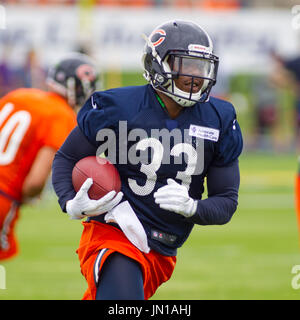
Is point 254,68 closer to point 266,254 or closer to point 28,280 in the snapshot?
point 266,254

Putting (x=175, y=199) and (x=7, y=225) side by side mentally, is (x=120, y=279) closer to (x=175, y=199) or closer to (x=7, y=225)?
(x=175, y=199)

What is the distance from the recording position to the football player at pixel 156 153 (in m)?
3.30

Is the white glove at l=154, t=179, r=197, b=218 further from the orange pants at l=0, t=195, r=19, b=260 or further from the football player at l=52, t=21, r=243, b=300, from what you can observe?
the orange pants at l=0, t=195, r=19, b=260

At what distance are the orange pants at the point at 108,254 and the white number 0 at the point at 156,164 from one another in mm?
222

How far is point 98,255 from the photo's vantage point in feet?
10.7

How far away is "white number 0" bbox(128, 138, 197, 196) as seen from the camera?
333cm

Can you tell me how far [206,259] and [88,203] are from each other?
12.4 ft

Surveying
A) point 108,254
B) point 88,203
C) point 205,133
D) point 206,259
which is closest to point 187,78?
point 205,133

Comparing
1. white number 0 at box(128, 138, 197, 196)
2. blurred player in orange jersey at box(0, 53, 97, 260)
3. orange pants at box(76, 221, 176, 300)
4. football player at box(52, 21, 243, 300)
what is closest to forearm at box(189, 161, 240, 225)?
football player at box(52, 21, 243, 300)

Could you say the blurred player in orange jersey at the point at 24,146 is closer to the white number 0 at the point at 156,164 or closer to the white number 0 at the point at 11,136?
the white number 0 at the point at 11,136

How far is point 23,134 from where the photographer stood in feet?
15.8

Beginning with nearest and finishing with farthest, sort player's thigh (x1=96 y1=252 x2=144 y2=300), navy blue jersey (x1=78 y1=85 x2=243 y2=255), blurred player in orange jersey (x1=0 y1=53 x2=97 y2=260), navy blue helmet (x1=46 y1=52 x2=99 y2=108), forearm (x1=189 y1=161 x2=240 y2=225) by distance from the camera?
player's thigh (x1=96 y1=252 x2=144 y2=300) → forearm (x1=189 y1=161 x2=240 y2=225) → navy blue jersey (x1=78 y1=85 x2=243 y2=255) → blurred player in orange jersey (x1=0 y1=53 x2=97 y2=260) → navy blue helmet (x1=46 y1=52 x2=99 y2=108)

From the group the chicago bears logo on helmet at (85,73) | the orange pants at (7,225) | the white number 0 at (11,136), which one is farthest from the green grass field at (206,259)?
the chicago bears logo on helmet at (85,73)

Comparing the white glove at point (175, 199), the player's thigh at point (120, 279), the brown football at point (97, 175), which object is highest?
the brown football at point (97, 175)
